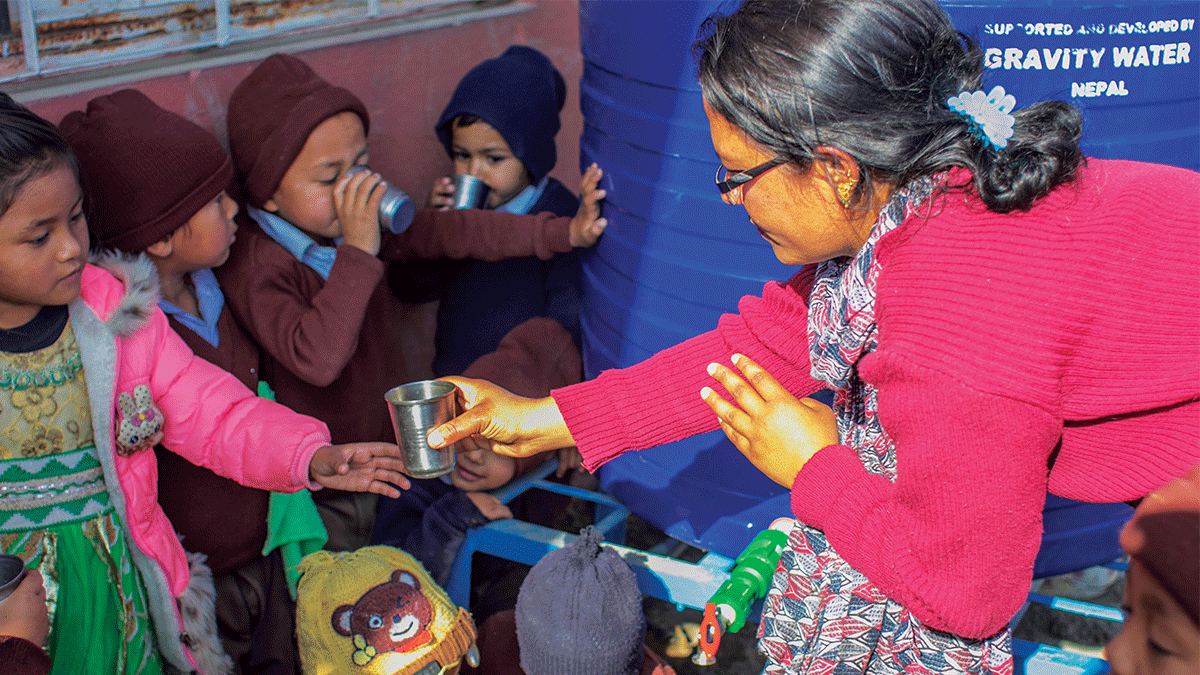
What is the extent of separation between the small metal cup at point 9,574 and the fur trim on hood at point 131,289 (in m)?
0.56

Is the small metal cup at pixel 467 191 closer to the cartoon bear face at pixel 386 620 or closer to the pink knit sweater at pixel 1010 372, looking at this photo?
the cartoon bear face at pixel 386 620

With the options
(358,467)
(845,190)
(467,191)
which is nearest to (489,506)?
(358,467)

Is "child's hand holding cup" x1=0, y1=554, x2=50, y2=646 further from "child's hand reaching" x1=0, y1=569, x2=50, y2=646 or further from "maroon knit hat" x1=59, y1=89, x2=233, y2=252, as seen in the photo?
"maroon knit hat" x1=59, y1=89, x2=233, y2=252

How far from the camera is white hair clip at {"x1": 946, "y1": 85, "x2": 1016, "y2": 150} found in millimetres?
1201

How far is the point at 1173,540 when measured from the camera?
763 millimetres

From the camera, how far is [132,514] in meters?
1.84

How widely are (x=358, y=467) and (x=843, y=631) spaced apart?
3.29ft

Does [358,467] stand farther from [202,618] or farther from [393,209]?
[393,209]

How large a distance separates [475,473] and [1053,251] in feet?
5.66

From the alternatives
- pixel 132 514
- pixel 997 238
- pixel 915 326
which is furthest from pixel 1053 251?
pixel 132 514

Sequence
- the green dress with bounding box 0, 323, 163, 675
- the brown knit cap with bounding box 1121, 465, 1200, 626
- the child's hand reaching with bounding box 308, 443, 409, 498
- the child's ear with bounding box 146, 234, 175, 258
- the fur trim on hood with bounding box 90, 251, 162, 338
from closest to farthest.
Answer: the brown knit cap with bounding box 1121, 465, 1200, 626 → the green dress with bounding box 0, 323, 163, 675 → the fur trim on hood with bounding box 90, 251, 162, 338 → the child's hand reaching with bounding box 308, 443, 409, 498 → the child's ear with bounding box 146, 234, 175, 258

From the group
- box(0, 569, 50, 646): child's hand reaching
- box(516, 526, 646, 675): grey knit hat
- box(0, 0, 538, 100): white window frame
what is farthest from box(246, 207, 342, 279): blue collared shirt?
box(0, 569, 50, 646): child's hand reaching

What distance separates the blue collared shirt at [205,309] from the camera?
2.09 m

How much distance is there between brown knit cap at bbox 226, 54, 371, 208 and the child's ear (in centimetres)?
32
